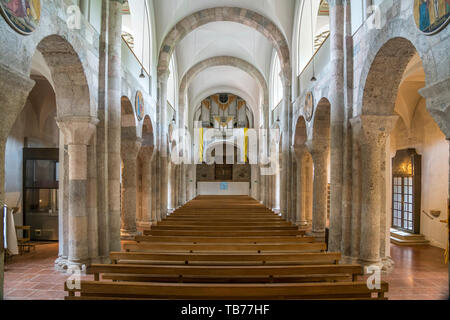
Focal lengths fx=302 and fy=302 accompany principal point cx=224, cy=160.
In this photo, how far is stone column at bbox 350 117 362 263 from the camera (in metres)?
6.63

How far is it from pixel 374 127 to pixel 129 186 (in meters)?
8.02

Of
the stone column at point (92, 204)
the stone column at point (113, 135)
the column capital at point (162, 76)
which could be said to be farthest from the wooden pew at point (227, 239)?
the column capital at point (162, 76)

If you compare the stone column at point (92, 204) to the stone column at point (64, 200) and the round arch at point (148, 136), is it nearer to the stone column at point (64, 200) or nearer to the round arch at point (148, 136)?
the stone column at point (64, 200)

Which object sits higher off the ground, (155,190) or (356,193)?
(356,193)

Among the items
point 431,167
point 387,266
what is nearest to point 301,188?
point 431,167

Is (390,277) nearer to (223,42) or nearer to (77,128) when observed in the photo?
(77,128)

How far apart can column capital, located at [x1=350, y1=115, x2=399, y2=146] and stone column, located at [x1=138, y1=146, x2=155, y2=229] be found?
8945 mm

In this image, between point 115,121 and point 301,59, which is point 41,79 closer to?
point 115,121

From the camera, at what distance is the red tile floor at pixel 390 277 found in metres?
5.25

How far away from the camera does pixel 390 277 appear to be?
6238 millimetres

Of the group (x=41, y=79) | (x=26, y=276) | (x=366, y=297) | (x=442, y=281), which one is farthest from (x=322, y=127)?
(x=41, y=79)

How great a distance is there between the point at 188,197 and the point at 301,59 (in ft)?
50.5

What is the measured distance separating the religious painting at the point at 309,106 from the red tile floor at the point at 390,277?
16.2ft

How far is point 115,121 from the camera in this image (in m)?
7.25
